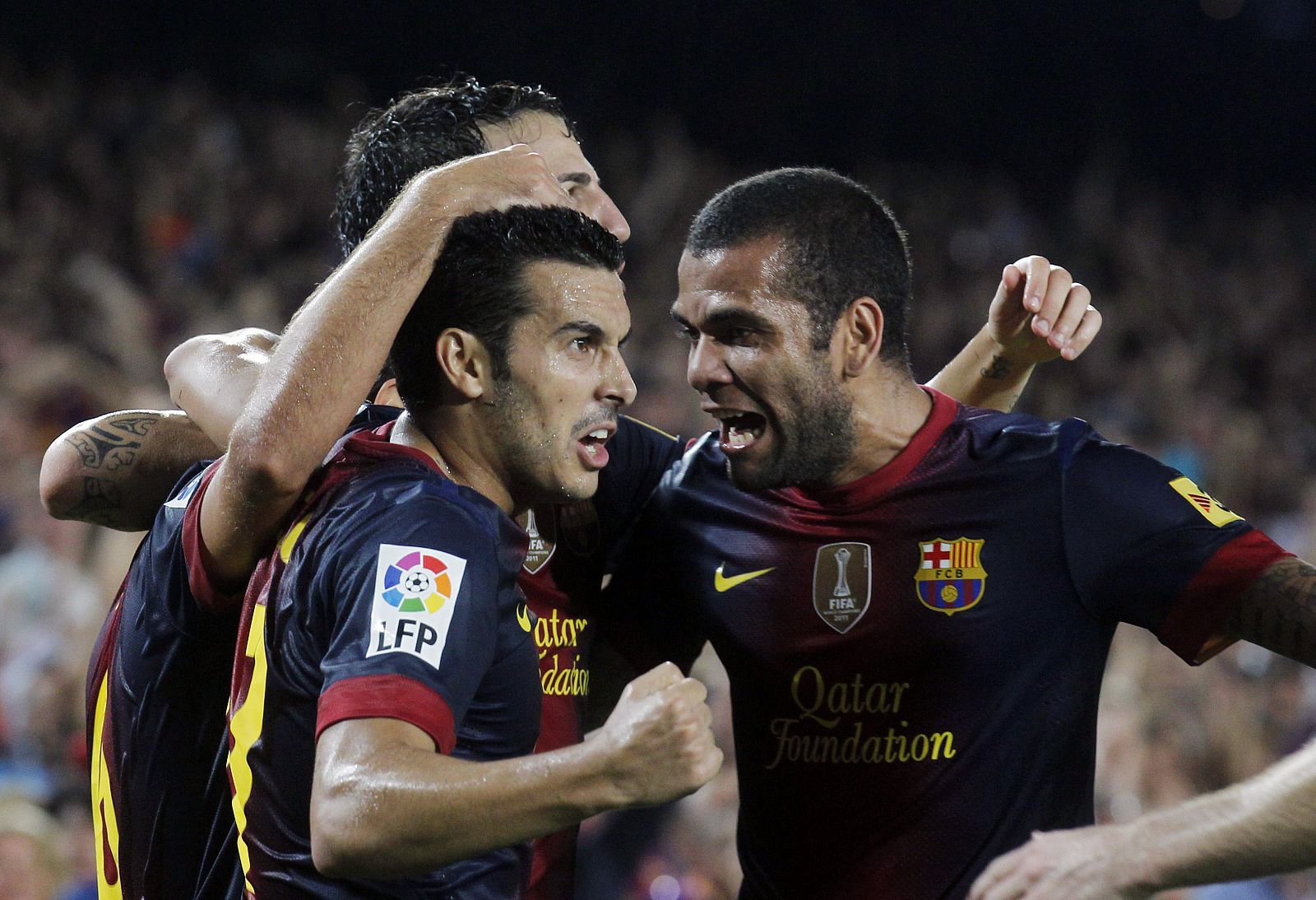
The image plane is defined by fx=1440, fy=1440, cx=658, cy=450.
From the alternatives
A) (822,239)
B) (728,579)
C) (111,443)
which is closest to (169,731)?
(111,443)

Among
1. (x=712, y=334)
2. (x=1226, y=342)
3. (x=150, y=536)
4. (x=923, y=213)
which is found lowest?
(x=150, y=536)

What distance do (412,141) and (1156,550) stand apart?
5.79 feet

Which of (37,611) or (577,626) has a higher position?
(37,611)

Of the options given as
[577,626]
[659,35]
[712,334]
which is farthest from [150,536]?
[659,35]

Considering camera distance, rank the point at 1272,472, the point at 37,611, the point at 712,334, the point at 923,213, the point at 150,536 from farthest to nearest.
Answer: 1. the point at 923,213
2. the point at 1272,472
3. the point at 37,611
4. the point at 712,334
5. the point at 150,536

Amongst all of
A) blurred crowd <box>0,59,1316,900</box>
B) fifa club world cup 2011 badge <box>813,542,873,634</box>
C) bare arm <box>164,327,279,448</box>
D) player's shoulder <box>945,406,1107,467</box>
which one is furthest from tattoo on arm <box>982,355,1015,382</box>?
blurred crowd <box>0,59,1316,900</box>

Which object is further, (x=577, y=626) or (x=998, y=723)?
(x=577, y=626)

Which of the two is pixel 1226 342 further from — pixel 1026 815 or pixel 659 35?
pixel 1026 815

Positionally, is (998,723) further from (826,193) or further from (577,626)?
(826,193)

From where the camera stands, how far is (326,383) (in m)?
2.29

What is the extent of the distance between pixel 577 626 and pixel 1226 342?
9.75m

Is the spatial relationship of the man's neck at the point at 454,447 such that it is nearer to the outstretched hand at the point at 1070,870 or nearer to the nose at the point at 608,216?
the nose at the point at 608,216

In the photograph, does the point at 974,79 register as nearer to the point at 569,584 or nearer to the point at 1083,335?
the point at 1083,335

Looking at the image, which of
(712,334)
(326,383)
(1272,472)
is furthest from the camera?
(1272,472)
